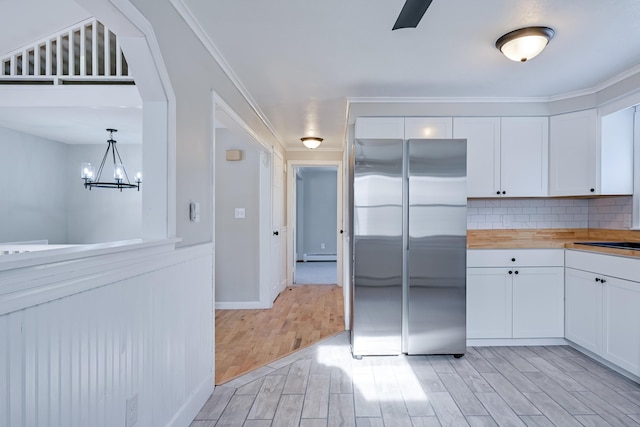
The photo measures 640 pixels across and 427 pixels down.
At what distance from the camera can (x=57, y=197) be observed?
4762mm

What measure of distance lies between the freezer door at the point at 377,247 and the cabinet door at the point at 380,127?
1.51 feet

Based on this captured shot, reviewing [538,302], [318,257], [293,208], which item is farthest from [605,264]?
[318,257]

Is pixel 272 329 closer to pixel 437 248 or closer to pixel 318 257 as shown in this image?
pixel 437 248

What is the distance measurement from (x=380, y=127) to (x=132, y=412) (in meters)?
2.77

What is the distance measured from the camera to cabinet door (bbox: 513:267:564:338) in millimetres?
3076

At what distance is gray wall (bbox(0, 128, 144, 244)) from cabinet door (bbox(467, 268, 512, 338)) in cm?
443

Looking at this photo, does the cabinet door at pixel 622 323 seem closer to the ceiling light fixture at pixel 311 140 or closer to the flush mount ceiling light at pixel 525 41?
the flush mount ceiling light at pixel 525 41

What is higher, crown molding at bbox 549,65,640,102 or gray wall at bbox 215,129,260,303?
crown molding at bbox 549,65,640,102

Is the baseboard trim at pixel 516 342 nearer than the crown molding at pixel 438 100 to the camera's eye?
Yes

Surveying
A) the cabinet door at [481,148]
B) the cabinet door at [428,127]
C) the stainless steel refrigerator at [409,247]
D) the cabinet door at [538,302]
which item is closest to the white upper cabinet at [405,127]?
the cabinet door at [428,127]

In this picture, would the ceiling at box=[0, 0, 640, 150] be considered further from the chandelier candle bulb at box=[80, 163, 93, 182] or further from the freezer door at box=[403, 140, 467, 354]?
the chandelier candle bulb at box=[80, 163, 93, 182]

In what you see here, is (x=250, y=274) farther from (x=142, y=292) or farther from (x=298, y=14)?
(x=298, y=14)

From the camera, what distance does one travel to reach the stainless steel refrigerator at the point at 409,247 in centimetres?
283

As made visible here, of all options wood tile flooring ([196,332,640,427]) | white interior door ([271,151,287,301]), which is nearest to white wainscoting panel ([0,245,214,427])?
wood tile flooring ([196,332,640,427])
